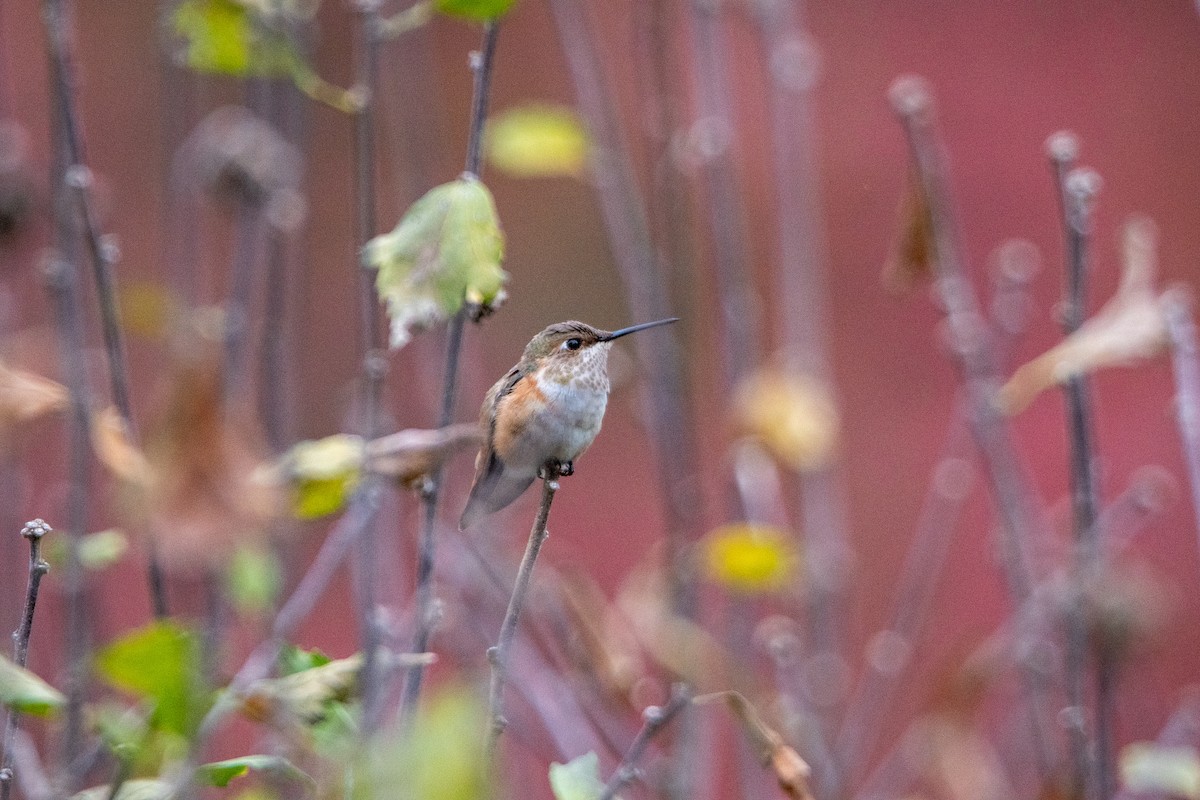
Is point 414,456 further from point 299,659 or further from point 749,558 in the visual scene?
point 749,558

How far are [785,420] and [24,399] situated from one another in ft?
3.73

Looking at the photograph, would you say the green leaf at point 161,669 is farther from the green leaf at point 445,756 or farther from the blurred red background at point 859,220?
the blurred red background at point 859,220

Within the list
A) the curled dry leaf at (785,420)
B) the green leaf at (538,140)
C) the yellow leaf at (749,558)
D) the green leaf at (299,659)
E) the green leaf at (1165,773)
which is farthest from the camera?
the curled dry leaf at (785,420)

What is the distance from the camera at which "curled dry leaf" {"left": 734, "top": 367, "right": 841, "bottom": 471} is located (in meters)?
1.84

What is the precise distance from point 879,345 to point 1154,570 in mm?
872

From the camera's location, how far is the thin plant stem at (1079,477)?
3.65ft

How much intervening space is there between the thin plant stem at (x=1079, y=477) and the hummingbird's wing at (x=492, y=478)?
51cm

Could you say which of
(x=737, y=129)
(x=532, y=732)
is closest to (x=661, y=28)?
(x=532, y=732)

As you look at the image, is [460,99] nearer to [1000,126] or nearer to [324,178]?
[324,178]

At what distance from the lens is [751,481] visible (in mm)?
2006

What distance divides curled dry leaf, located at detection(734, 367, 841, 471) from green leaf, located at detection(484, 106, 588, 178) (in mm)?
423

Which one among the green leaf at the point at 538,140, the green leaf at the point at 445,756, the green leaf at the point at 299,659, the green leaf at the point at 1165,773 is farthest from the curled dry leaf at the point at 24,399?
the green leaf at the point at 1165,773

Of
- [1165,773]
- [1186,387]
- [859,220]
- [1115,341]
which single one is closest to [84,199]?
[1115,341]

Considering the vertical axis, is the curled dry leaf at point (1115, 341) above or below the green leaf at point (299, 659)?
above
